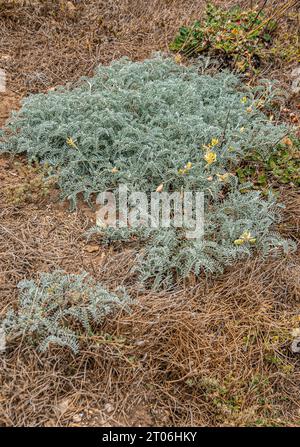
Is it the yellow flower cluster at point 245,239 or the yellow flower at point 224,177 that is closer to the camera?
the yellow flower cluster at point 245,239

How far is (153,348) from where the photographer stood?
226 centimetres

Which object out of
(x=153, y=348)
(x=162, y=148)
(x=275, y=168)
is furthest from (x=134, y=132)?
(x=153, y=348)

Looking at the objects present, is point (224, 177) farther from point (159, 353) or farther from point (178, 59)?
point (178, 59)

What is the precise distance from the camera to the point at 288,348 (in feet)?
7.91

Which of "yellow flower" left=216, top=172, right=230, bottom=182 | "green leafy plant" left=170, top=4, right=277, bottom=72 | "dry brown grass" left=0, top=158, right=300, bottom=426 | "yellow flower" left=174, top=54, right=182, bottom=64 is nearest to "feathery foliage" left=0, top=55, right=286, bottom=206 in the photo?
"yellow flower" left=216, top=172, right=230, bottom=182

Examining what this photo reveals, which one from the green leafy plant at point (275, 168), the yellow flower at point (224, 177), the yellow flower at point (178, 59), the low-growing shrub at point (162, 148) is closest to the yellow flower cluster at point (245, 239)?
the low-growing shrub at point (162, 148)

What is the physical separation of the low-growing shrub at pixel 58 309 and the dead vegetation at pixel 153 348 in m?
0.07

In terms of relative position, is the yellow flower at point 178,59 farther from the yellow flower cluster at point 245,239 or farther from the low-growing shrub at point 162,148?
the yellow flower cluster at point 245,239

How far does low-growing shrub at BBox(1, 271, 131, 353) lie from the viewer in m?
2.18

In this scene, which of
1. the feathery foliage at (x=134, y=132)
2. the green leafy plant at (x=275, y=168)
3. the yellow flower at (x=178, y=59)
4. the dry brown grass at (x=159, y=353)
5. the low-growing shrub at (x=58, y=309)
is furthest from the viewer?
the yellow flower at (x=178, y=59)

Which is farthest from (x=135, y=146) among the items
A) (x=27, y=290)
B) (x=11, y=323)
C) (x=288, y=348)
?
(x=288, y=348)

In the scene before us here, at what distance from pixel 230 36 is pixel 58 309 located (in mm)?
2975

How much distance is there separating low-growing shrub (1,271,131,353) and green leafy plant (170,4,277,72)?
2.55 m

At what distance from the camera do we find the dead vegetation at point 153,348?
6.81 ft
